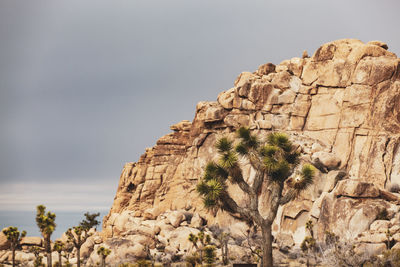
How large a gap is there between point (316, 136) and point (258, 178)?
124 ft

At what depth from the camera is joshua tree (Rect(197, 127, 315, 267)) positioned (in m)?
31.7

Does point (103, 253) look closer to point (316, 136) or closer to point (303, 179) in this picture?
point (303, 179)

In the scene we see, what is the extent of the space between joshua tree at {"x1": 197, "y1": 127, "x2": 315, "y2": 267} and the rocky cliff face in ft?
66.4

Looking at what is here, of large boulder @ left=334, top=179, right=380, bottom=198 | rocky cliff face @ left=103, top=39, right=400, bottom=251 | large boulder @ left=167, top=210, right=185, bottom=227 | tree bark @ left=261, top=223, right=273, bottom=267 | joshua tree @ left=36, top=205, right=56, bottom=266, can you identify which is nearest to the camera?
tree bark @ left=261, top=223, right=273, bottom=267

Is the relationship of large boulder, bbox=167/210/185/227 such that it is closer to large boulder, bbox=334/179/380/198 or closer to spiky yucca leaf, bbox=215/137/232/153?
large boulder, bbox=334/179/380/198

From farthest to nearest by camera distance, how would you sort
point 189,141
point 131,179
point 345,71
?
point 131,179 < point 189,141 < point 345,71

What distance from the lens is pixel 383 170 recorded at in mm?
59000

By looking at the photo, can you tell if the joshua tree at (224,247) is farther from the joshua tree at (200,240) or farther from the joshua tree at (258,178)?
the joshua tree at (258,178)

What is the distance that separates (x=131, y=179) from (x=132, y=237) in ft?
88.8

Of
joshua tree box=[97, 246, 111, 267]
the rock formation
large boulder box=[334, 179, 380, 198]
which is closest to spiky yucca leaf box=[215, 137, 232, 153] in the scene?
the rock formation

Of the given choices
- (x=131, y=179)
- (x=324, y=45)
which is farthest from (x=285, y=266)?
(x=131, y=179)

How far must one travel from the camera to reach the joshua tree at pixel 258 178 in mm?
31719

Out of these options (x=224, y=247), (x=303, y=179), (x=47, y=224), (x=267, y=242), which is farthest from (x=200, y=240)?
(x=303, y=179)

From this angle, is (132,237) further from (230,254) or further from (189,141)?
(189,141)
